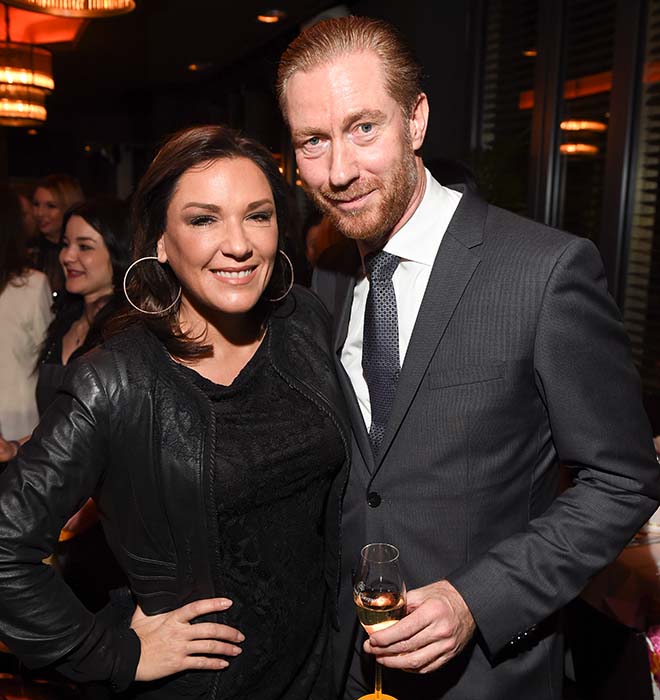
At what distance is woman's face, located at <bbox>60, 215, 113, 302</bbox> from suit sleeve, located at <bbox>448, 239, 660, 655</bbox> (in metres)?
2.28

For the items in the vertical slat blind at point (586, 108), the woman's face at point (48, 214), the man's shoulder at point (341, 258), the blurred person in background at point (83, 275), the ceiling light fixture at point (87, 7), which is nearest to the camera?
the man's shoulder at point (341, 258)

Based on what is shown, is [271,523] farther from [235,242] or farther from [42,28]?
[42,28]

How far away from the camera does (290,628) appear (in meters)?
1.71

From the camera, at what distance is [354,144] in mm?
1623

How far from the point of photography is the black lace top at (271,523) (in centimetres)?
162

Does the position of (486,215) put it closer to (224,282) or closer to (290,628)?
(224,282)

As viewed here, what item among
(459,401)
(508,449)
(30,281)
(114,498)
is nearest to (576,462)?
(508,449)

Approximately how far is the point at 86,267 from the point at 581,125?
2.93 metres

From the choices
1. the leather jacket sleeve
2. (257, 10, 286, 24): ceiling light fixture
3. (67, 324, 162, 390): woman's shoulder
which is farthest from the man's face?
(257, 10, 286, 24): ceiling light fixture

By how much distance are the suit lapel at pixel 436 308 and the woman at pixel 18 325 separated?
7.84 ft

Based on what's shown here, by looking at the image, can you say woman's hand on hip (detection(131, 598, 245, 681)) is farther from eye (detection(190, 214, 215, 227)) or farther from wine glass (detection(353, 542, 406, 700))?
eye (detection(190, 214, 215, 227))

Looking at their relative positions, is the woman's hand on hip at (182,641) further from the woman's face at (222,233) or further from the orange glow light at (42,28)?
the orange glow light at (42,28)

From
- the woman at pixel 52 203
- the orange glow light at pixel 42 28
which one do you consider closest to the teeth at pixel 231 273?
the woman at pixel 52 203

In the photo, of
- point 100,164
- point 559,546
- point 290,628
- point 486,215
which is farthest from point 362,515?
point 100,164
